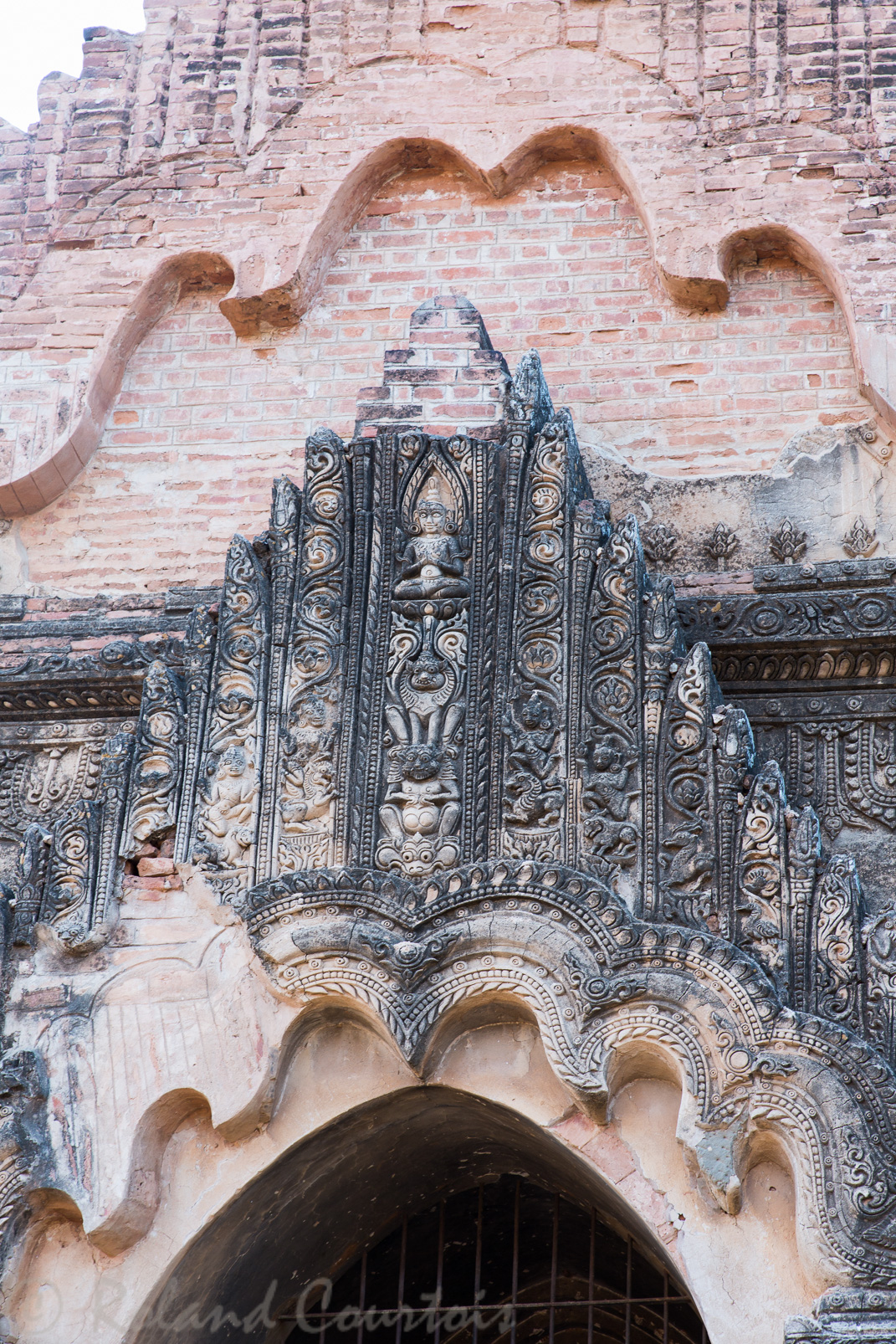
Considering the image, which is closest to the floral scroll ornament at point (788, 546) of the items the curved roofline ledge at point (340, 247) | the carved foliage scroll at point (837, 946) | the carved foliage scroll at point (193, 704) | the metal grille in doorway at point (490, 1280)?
the curved roofline ledge at point (340, 247)

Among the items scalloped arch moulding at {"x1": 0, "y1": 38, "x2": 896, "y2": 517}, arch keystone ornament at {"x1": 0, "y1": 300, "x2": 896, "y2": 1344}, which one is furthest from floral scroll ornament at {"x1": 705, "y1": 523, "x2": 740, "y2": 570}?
scalloped arch moulding at {"x1": 0, "y1": 38, "x2": 896, "y2": 517}

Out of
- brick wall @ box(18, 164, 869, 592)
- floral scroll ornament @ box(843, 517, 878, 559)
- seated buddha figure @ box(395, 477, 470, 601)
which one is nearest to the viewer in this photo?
seated buddha figure @ box(395, 477, 470, 601)

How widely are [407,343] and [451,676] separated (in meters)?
1.47

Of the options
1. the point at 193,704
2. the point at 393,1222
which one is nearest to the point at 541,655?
the point at 193,704

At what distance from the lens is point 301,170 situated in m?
6.69

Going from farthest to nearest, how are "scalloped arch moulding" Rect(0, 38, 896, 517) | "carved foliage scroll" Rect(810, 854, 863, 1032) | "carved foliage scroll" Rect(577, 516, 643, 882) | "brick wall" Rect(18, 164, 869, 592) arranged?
"scalloped arch moulding" Rect(0, 38, 896, 517)
"brick wall" Rect(18, 164, 869, 592)
"carved foliage scroll" Rect(577, 516, 643, 882)
"carved foliage scroll" Rect(810, 854, 863, 1032)

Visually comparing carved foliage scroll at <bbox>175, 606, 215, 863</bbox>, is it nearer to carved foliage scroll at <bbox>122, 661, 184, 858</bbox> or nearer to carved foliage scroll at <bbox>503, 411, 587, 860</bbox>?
carved foliage scroll at <bbox>122, 661, 184, 858</bbox>

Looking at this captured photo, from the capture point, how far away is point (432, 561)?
5316 mm

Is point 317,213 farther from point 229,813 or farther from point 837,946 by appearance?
point 837,946

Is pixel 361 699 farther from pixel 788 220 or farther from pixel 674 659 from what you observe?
pixel 788 220

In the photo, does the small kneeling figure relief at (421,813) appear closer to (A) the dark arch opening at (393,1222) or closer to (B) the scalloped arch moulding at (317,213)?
(A) the dark arch opening at (393,1222)

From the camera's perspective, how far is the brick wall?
620cm

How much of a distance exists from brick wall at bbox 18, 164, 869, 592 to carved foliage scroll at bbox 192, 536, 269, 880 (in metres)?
0.76

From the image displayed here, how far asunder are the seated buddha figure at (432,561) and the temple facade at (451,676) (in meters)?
0.01
